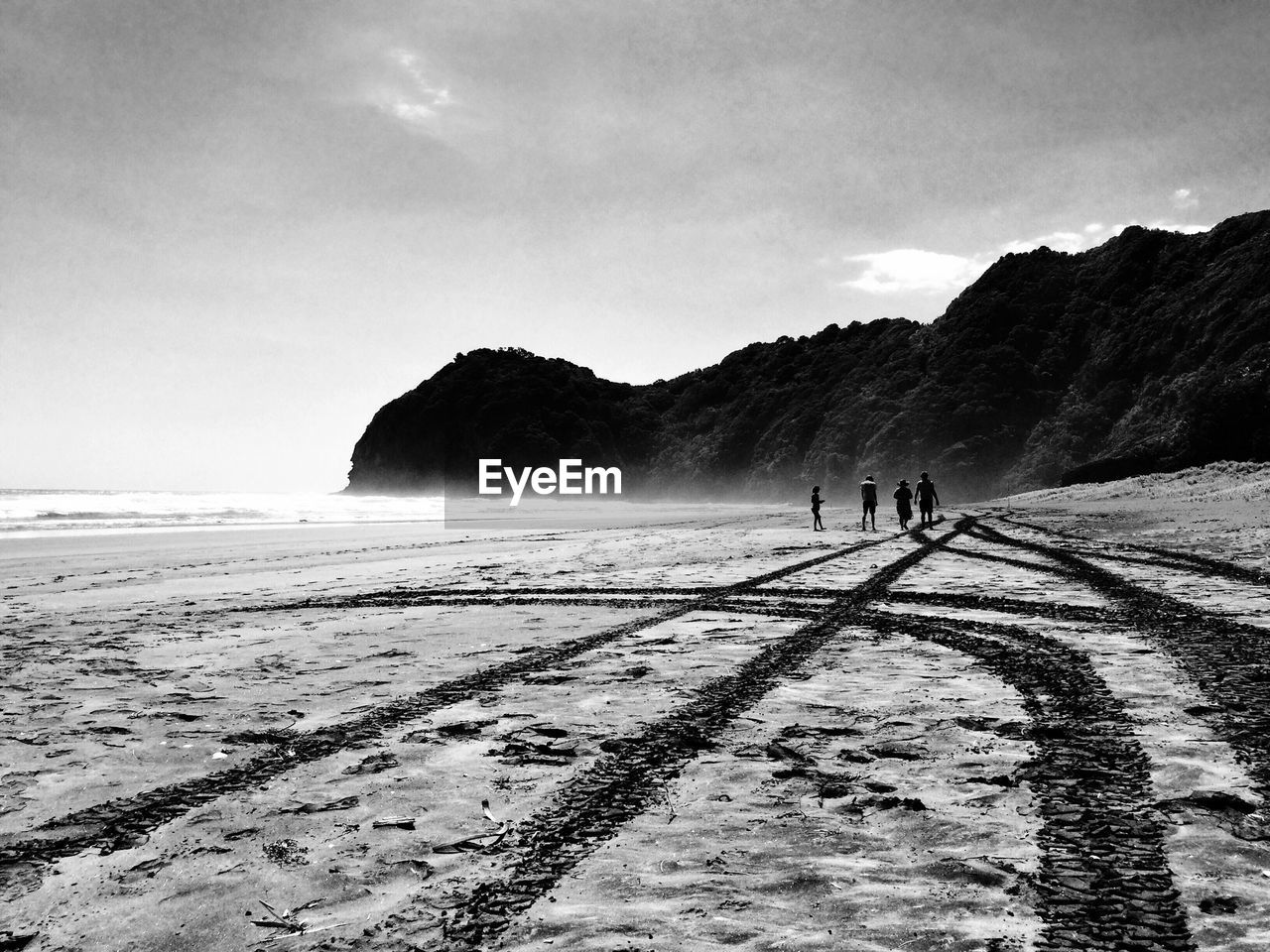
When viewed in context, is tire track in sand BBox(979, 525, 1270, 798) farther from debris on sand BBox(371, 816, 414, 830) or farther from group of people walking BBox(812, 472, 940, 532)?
group of people walking BBox(812, 472, 940, 532)

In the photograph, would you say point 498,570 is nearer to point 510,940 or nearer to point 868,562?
point 868,562

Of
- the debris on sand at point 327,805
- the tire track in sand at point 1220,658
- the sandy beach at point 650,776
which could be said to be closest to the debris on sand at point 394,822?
the sandy beach at point 650,776

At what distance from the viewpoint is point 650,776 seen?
150 inches

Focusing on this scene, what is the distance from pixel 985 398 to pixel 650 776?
80.1 m

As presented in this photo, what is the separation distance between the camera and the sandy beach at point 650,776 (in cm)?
259

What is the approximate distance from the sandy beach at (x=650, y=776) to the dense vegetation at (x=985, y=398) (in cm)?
5317

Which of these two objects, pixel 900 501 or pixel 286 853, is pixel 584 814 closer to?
pixel 286 853

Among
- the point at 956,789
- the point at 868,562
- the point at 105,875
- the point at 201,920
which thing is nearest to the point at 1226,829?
the point at 956,789

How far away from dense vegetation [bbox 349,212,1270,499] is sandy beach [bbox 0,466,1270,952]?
53.2 meters

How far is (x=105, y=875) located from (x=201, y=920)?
638 millimetres

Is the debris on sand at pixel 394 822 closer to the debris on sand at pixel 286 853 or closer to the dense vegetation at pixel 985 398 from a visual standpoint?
the debris on sand at pixel 286 853

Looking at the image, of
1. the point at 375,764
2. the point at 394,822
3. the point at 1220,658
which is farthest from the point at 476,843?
the point at 1220,658

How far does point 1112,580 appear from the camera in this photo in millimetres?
10477

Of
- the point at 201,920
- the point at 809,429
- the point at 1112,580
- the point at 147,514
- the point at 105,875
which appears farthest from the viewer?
the point at 809,429
